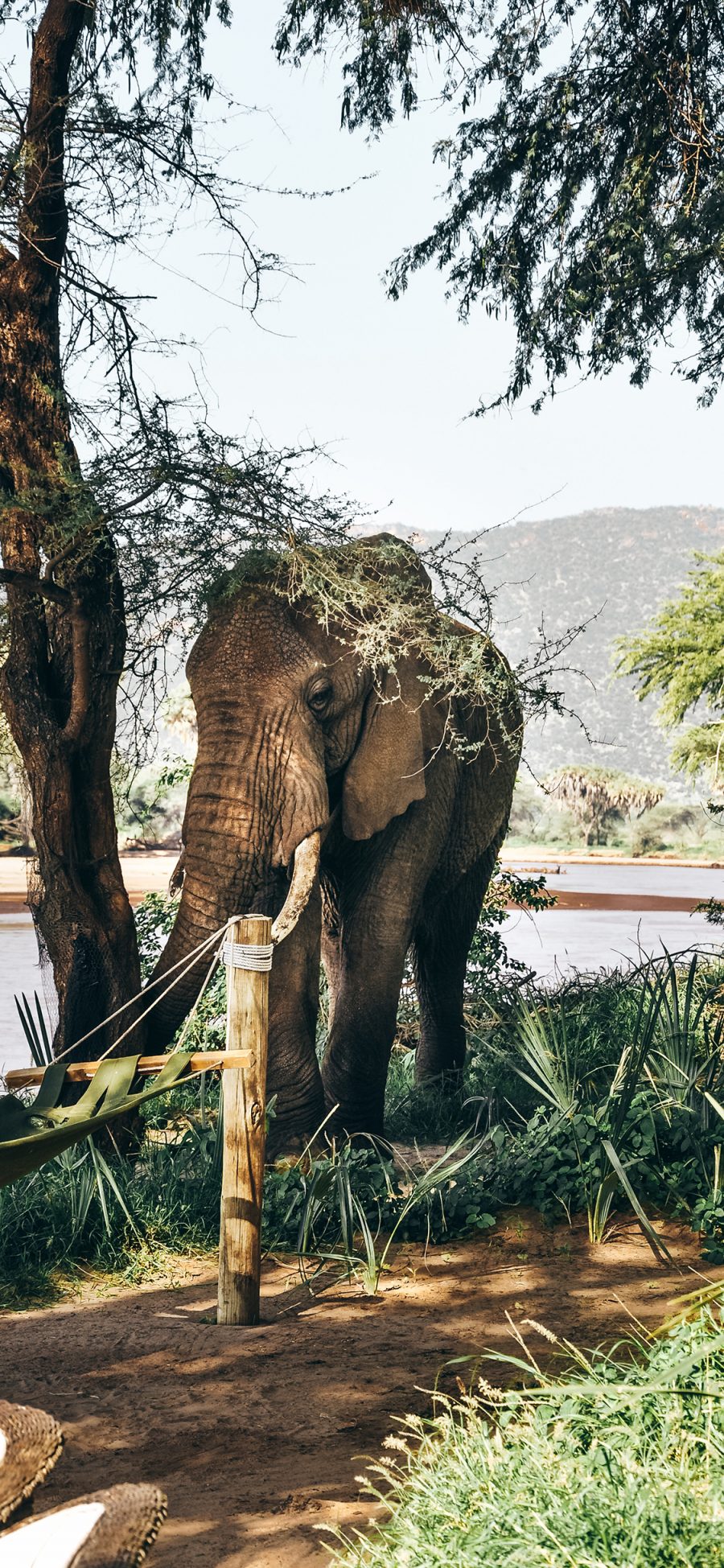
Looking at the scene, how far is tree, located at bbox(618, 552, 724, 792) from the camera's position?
16250 mm

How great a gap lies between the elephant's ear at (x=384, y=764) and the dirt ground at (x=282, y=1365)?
2.03 meters

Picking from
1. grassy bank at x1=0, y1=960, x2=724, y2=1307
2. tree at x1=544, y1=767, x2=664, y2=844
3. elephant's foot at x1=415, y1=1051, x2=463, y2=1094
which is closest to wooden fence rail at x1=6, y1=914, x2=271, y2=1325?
grassy bank at x1=0, y1=960, x2=724, y2=1307

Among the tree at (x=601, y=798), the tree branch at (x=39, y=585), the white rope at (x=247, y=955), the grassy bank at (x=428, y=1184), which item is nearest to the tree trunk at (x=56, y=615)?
the tree branch at (x=39, y=585)

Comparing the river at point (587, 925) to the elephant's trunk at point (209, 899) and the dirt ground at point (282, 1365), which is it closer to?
the elephant's trunk at point (209, 899)

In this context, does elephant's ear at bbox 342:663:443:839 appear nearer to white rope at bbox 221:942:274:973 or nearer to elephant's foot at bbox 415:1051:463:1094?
white rope at bbox 221:942:274:973

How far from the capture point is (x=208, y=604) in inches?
251

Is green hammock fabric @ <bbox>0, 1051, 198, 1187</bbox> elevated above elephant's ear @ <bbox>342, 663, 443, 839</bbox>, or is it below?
below

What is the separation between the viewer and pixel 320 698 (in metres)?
6.38

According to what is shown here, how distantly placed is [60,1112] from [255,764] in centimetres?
249

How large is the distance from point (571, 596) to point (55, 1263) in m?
86.9

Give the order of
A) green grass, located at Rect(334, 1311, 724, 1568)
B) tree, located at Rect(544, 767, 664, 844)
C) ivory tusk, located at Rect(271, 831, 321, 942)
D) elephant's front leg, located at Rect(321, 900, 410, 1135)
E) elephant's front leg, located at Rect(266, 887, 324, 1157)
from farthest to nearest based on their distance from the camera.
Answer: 1. tree, located at Rect(544, 767, 664, 844)
2. elephant's front leg, located at Rect(321, 900, 410, 1135)
3. elephant's front leg, located at Rect(266, 887, 324, 1157)
4. ivory tusk, located at Rect(271, 831, 321, 942)
5. green grass, located at Rect(334, 1311, 724, 1568)

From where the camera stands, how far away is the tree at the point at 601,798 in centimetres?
4516

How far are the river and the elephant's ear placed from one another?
3863mm

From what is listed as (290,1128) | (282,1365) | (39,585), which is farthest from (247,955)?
(39,585)
